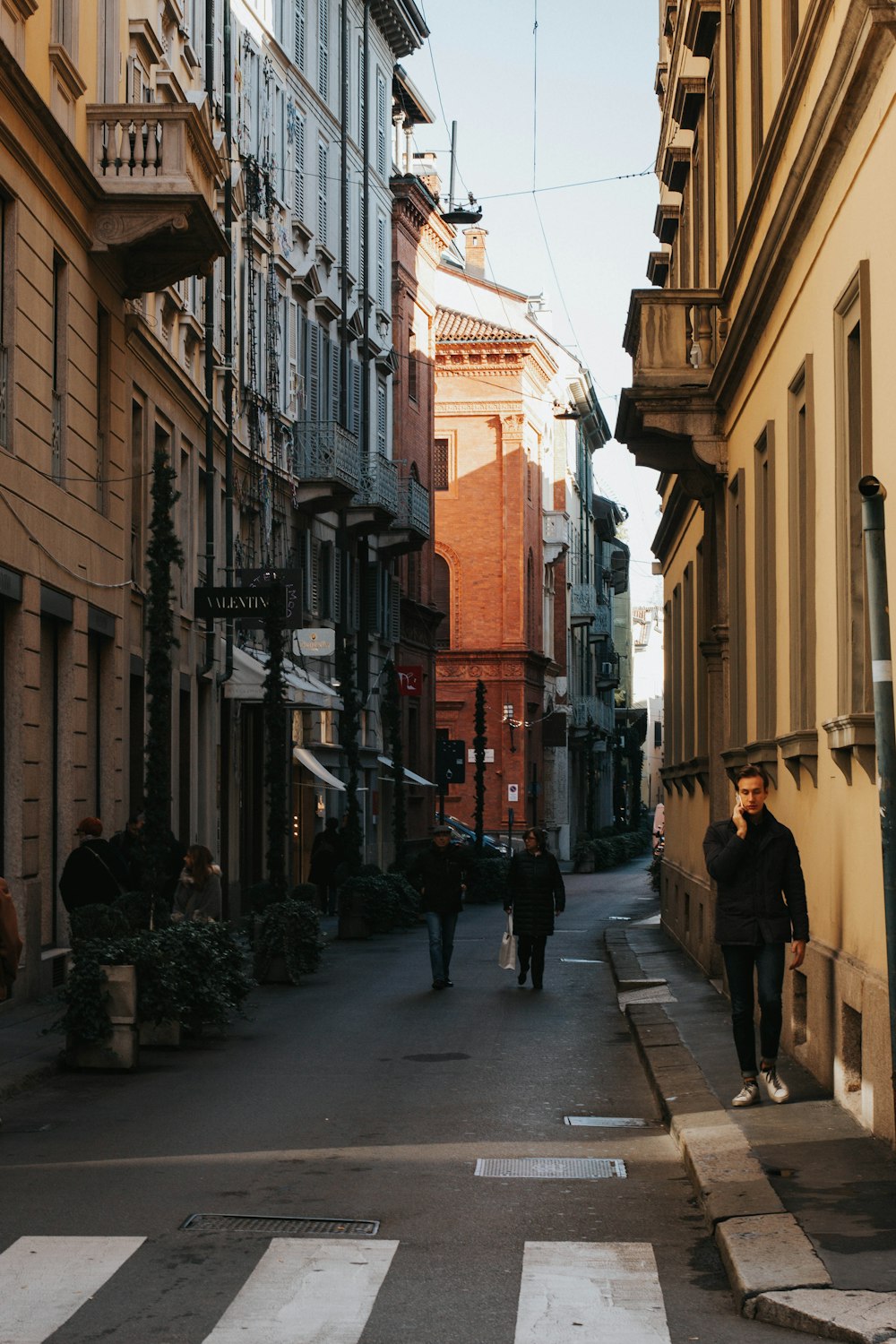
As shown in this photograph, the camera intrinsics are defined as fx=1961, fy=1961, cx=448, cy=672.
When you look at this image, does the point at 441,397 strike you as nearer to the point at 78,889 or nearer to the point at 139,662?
the point at 139,662

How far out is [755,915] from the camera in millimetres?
10992

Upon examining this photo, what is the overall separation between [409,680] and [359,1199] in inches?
1367

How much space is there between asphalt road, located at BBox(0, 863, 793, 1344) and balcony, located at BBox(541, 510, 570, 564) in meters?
58.1

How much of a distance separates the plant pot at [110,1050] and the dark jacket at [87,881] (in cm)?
386

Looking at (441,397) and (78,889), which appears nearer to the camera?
(78,889)

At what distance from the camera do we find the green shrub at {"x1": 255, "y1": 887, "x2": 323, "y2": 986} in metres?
20.8

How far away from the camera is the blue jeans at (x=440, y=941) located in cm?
2031

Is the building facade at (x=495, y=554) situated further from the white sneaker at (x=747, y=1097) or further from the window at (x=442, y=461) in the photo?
the white sneaker at (x=747, y=1097)

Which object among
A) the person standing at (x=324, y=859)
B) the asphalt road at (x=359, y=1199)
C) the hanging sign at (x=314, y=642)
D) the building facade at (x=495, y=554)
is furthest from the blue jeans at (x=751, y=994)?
the building facade at (x=495, y=554)

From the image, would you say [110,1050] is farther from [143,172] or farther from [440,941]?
[143,172]

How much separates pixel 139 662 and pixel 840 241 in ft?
46.2

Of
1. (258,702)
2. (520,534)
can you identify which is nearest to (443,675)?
(520,534)

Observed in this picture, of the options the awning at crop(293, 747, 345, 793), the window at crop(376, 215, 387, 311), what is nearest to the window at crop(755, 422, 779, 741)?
the awning at crop(293, 747, 345, 793)

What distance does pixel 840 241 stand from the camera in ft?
38.1
